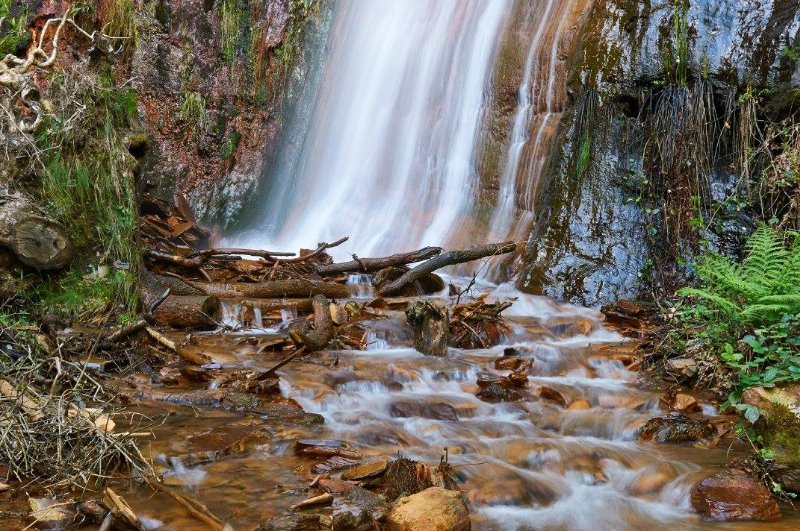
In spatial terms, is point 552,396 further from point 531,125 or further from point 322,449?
point 531,125

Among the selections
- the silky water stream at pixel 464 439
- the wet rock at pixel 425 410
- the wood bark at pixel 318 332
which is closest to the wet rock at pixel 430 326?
the silky water stream at pixel 464 439

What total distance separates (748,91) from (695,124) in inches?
25.6

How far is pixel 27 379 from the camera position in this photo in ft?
12.2

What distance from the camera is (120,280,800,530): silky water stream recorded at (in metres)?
3.34

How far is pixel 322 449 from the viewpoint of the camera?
3.74 meters

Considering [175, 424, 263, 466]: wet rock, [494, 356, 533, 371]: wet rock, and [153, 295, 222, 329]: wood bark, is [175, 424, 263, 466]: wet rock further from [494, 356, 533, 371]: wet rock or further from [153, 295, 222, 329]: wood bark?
[153, 295, 222, 329]: wood bark

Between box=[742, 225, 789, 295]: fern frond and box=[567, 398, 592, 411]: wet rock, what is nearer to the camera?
box=[742, 225, 789, 295]: fern frond

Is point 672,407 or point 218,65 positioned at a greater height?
point 218,65

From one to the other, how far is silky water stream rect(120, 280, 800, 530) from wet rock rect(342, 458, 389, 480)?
10 centimetres

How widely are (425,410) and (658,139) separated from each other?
16.6 feet

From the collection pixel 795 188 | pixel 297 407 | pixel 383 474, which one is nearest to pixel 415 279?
pixel 297 407

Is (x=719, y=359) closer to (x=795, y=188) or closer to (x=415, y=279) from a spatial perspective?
(x=795, y=188)

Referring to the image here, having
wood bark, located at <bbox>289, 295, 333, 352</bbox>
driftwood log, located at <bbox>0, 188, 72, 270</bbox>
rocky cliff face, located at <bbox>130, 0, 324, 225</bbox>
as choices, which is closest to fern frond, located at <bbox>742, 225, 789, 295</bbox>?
wood bark, located at <bbox>289, 295, 333, 352</bbox>

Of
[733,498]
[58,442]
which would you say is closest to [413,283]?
[733,498]
